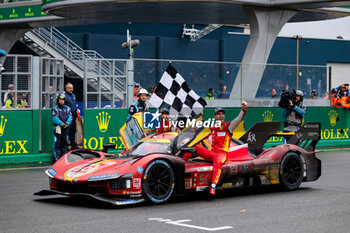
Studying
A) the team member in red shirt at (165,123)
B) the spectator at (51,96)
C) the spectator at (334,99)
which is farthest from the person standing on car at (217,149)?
the spectator at (334,99)

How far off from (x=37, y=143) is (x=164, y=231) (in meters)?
9.32

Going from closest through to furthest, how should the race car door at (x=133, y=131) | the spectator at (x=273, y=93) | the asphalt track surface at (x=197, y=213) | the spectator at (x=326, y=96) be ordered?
the asphalt track surface at (x=197, y=213)
the race car door at (x=133, y=131)
the spectator at (x=273, y=93)
the spectator at (x=326, y=96)

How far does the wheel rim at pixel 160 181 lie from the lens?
31.2 feet

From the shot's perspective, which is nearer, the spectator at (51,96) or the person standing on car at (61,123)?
the person standing on car at (61,123)

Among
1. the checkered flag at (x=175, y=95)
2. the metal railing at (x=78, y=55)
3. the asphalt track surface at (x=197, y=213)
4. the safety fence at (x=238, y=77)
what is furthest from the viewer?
the safety fence at (x=238, y=77)

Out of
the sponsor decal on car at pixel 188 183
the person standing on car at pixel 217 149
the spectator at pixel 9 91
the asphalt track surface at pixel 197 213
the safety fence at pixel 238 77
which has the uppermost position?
the safety fence at pixel 238 77

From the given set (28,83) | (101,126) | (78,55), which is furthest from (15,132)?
(78,55)

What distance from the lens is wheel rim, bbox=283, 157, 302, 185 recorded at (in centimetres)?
1117

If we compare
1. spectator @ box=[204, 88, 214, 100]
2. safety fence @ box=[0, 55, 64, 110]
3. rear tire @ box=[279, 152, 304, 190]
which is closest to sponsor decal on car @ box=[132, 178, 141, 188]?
rear tire @ box=[279, 152, 304, 190]

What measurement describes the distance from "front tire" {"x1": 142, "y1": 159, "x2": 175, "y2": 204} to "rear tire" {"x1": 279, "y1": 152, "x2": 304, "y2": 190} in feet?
7.40

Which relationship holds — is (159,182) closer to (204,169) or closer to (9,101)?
(204,169)

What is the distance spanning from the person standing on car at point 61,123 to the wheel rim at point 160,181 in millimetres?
7067

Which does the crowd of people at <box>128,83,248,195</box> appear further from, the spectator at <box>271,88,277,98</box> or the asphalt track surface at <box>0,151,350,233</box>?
the spectator at <box>271,88,277,98</box>

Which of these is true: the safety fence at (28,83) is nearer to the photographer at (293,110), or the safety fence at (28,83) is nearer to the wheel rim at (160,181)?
the photographer at (293,110)
